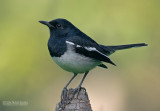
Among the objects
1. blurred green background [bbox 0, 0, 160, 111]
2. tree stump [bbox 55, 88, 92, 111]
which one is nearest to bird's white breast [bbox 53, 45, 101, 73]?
tree stump [bbox 55, 88, 92, 111]

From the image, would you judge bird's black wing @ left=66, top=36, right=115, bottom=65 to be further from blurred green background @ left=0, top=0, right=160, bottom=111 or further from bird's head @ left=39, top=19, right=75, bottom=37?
blurred green background @ left=0, top=0, right=160, bottom=111

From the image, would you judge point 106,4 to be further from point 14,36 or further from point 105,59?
point 105,59

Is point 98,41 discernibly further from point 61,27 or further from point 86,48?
point 86,48

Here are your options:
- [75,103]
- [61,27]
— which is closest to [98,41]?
[61,27]

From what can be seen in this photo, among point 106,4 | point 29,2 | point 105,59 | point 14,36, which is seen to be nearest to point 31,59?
point 14,36

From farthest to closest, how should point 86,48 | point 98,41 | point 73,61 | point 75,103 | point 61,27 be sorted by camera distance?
1. point 98,41
2. point 61,27
3. point 86,48
4. point 73,61
5. point 75,103

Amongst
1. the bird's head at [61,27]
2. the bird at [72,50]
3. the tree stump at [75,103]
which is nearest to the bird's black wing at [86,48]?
the bird at [72,50]

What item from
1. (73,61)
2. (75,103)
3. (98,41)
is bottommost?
(75,103)
